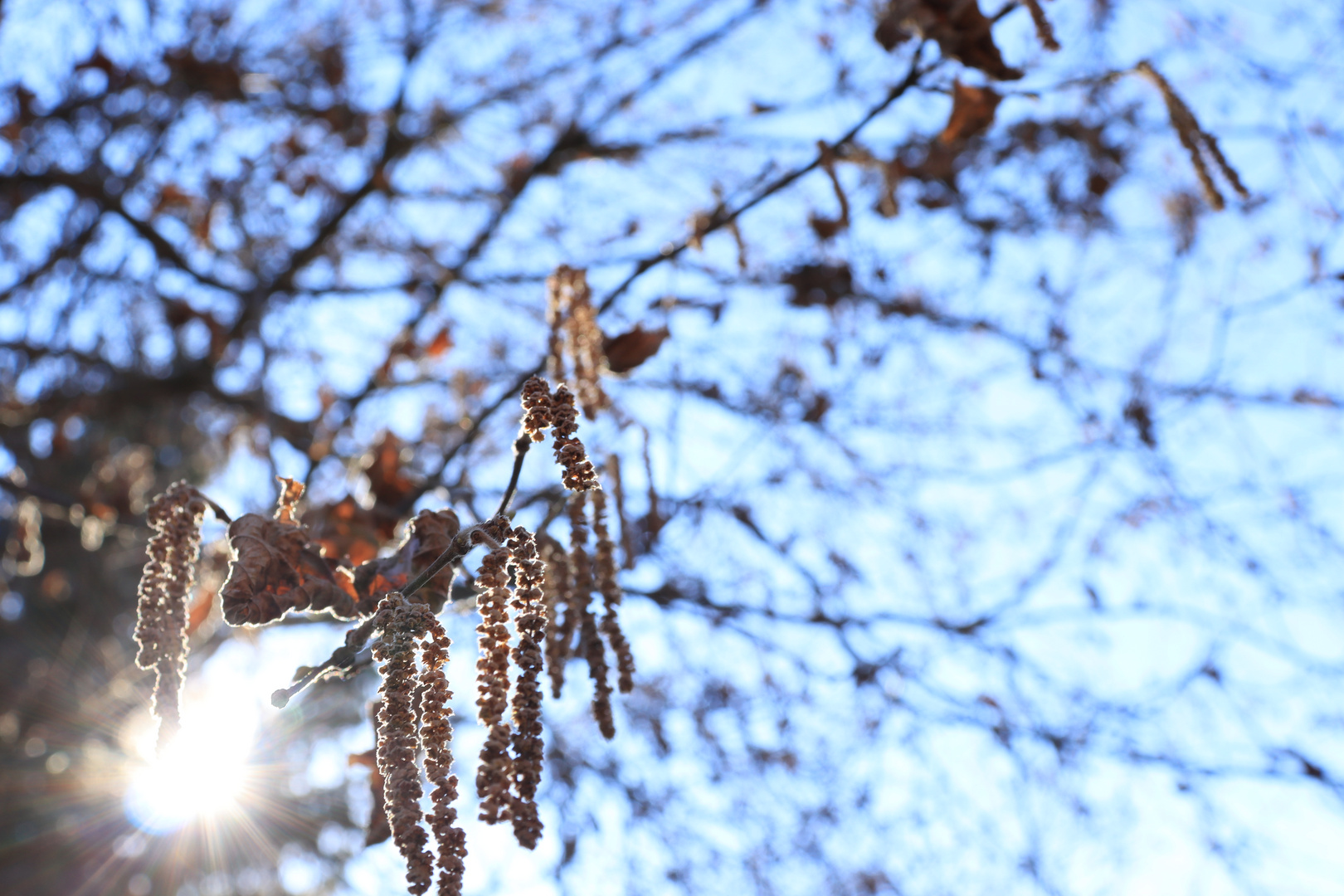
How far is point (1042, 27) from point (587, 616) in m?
1.48

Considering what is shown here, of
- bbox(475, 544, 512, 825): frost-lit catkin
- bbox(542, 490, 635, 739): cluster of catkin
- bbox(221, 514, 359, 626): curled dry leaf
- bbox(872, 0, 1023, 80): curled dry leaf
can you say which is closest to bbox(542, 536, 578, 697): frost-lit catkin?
bbox(542, 490, 635, 739): cluster of catkin

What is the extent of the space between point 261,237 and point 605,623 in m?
4.87

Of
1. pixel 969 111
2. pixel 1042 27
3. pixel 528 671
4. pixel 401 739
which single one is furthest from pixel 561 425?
pixel 969 111

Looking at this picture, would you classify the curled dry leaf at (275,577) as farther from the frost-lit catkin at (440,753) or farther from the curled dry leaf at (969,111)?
the curled dry leaf at (969,111)

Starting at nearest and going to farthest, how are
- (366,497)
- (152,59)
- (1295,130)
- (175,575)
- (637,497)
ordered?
(175,575)
(366,497)
(1295,130)
(637,497)
(152,59)

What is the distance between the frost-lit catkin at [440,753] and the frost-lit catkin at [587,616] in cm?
37

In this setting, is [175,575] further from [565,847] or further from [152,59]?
[152,59]

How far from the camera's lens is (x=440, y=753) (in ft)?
3.39

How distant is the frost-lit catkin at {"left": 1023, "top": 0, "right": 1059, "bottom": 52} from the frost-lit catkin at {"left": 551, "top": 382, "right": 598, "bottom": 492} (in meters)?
1.33

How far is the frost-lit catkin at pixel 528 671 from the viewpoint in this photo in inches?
41.2

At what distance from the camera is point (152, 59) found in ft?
16.7

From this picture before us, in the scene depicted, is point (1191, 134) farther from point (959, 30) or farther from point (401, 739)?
point (401, 739)

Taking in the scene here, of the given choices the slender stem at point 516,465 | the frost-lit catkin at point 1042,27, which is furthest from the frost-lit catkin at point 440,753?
the frost-lit catkin at point 1042,27

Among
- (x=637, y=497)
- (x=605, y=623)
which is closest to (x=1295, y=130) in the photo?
(x=637, y=497)
